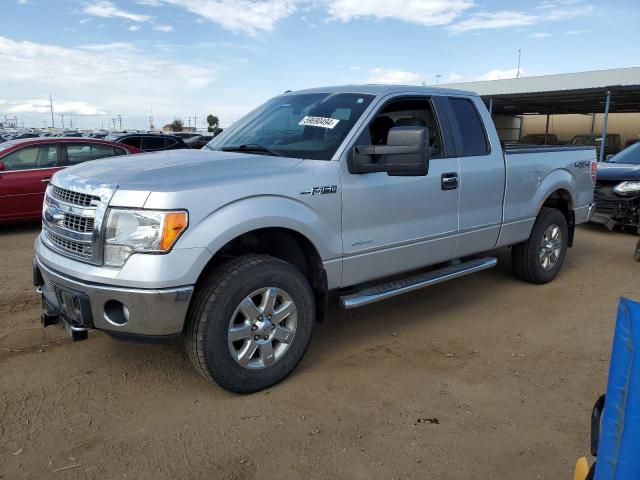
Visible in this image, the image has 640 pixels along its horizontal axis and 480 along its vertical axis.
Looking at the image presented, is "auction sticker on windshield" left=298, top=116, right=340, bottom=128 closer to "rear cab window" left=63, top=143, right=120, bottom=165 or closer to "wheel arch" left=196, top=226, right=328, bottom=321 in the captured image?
"wheel arch" left=196, top=226, right=328, bottom=321

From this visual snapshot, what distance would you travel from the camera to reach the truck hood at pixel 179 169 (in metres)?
3.05

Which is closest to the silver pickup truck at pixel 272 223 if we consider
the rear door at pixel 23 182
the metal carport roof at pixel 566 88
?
the rear door at pixel 23 182

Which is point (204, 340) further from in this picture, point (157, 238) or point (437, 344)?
point (437, 344)

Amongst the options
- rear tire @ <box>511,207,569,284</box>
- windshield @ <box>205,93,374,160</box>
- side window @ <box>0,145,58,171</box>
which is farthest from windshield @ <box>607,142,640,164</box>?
side window @ <box>0,145,58,171</box>

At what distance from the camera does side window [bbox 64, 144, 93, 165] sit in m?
9.26

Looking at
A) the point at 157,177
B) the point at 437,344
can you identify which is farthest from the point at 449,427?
the point at 157,177

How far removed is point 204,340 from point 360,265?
1.32 meters

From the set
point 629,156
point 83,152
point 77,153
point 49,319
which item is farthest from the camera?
point 629,156

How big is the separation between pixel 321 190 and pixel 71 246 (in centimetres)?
160

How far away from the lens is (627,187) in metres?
8.55

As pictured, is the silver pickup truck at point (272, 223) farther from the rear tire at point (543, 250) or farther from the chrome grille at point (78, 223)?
the rear tire at point (543, 250)

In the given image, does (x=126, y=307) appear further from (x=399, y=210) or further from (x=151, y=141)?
(x=151, y=141)

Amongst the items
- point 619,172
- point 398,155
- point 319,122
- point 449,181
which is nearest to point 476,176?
point 449,181

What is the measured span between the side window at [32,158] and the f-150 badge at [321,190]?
6999 millimetres
